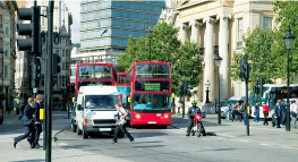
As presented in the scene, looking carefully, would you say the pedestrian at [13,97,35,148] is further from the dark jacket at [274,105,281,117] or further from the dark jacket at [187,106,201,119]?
the dark jacket at [274,105,281,117]

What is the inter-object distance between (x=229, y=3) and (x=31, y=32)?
7660 cm

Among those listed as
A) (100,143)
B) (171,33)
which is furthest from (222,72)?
(100,143)

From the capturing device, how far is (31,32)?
12.7 m


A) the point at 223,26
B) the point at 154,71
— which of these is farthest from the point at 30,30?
the point at 223,26

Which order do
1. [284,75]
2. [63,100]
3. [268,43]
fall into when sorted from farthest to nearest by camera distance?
[63,100]
[268,43]
[284,75]

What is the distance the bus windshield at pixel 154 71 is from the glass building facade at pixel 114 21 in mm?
129935

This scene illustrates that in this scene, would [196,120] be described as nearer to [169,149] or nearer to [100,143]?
[100,143]

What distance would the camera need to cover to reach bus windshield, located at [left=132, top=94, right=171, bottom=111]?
39.0m

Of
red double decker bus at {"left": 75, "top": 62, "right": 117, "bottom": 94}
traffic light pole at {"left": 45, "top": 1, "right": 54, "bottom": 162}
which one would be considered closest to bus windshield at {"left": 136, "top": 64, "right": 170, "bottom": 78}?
red double decker bus at {"left": 75, "top": 62, "right": 117, "bottom": 94}

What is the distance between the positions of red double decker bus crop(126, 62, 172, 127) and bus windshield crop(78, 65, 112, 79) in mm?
5365

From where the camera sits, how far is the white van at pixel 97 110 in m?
29.0

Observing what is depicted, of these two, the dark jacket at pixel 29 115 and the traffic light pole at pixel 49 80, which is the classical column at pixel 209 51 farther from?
the traffic light pole at pixel 49 80

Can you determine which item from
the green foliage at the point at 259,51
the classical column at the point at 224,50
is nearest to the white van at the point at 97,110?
the green foliage at the point at 259,51

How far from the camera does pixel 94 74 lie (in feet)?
145
